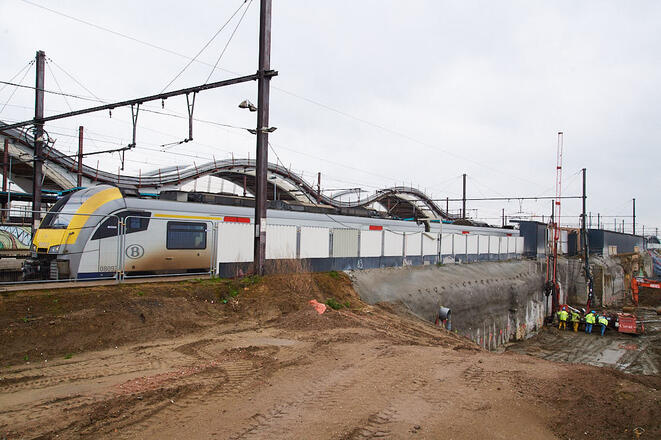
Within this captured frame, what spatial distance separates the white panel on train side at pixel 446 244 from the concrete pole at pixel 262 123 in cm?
1491

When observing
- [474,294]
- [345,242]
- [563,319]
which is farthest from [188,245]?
[563,319]

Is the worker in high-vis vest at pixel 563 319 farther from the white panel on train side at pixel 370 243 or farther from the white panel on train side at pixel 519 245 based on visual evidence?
the white panel on train side at pixel 370 243

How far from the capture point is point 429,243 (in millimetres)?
24391

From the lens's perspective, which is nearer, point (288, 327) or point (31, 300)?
point (31, 300)

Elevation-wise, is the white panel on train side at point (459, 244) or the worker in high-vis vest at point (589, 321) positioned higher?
the white panel on train side at point (459, 244)

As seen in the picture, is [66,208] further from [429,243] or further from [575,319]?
[575,319]

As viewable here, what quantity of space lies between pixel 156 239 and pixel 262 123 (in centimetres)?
539

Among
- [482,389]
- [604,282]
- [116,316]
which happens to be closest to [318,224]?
[116,316]


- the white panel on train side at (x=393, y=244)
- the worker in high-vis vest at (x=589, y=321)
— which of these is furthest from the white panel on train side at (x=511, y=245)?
the white panel on train side at (x=393, y=244)

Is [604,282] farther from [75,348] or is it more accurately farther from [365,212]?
[75,348]

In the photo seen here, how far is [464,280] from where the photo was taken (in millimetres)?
23531

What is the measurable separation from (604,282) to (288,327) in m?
41.5

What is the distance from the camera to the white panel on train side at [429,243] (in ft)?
78.4

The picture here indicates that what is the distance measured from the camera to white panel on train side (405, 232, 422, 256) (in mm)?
22578
